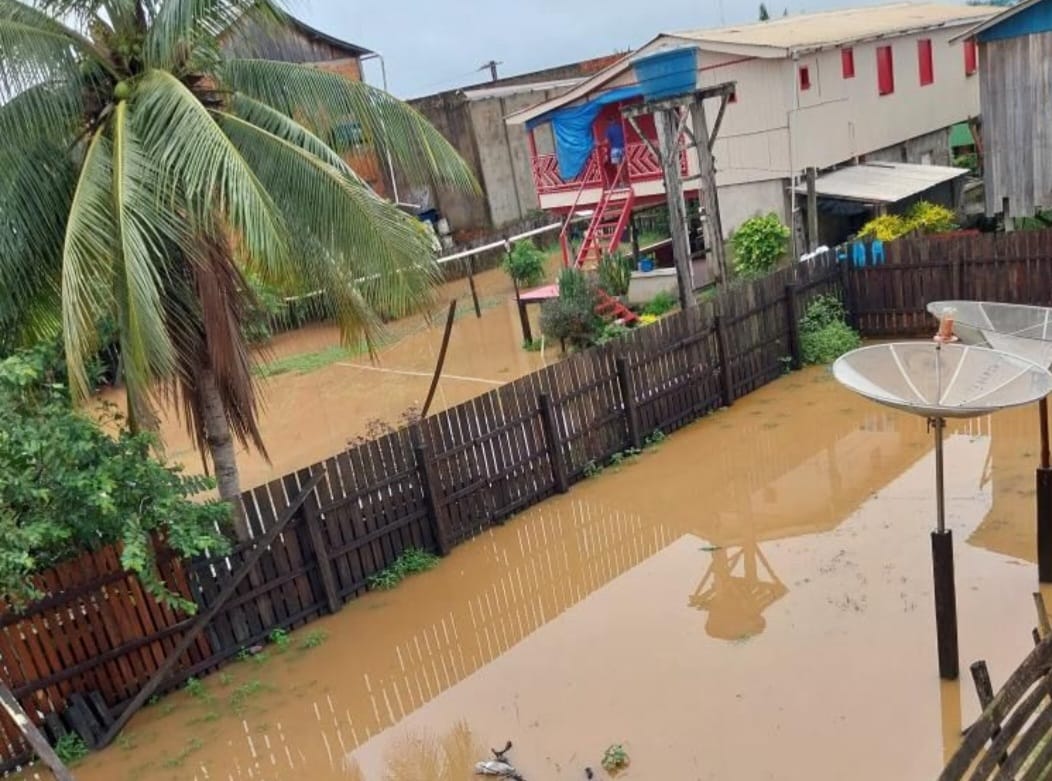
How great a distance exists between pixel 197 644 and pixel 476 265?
70.3 feet

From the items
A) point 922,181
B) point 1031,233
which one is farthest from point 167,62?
point 922,181

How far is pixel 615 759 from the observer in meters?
5.77

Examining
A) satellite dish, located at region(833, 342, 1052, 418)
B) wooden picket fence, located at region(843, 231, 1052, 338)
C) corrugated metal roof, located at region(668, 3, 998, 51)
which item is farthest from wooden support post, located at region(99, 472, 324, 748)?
corrugated metal roof, located at region(668, 3, 998, 51)

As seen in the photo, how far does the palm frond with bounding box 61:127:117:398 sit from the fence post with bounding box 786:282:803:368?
29.3ft

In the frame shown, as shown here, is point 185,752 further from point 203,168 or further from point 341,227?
point 203,168

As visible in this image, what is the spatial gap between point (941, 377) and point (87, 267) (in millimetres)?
5674

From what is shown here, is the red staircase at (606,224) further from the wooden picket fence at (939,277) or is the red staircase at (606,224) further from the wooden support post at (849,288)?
the wooden picket fence at (939,277)

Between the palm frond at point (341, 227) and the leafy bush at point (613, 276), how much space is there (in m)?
10.6

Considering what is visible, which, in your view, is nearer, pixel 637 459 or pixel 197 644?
pixel 197 644

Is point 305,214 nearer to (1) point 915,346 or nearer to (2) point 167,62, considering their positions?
(2) point 167,62

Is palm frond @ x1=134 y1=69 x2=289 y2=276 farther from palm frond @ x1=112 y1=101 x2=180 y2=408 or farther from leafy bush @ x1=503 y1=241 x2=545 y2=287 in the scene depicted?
leafy bush @ x1=503 y1=241 x2=545 y2=287

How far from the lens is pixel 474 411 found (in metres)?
9.23

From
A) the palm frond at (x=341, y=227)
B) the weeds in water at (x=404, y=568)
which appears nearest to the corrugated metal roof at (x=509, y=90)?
the weeds in water at (x=404, y=568)

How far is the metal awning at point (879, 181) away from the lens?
17.1 m
